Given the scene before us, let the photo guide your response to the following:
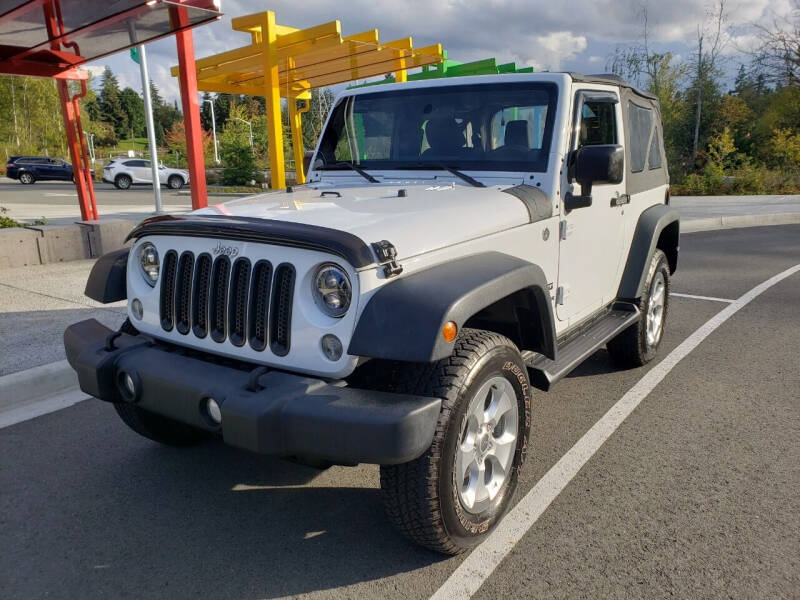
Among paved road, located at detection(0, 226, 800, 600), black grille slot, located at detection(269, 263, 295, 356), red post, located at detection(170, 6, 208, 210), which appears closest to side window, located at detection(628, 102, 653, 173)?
paved road, located at detection(0, 226, 800, 600)

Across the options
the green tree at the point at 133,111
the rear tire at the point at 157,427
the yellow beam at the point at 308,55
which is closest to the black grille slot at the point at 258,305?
the rear tire at the point at 157,427

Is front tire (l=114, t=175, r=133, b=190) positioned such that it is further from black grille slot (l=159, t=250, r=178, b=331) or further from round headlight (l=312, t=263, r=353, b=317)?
round headlight (l=312, t=263, r=353, b=317)

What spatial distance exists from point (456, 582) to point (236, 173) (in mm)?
30774

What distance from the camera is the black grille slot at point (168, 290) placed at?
2949 mm

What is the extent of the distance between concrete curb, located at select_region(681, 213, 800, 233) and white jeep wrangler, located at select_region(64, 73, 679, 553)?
37.0 feet

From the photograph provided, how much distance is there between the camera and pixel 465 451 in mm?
2658

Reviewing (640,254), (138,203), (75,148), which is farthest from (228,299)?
(138,203)

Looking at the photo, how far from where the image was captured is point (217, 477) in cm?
342

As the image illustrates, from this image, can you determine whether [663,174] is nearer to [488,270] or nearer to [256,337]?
[488,270]

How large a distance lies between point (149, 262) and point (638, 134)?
3.58 meters

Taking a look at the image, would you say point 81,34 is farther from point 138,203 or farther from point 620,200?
point 138,203

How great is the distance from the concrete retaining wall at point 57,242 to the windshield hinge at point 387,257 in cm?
738

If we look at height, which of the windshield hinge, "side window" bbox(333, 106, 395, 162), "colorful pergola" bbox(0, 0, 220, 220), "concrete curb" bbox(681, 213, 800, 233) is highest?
"colorful pergola" bbox(0, 0, 220, 220)

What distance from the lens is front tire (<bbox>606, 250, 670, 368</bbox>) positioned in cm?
472
